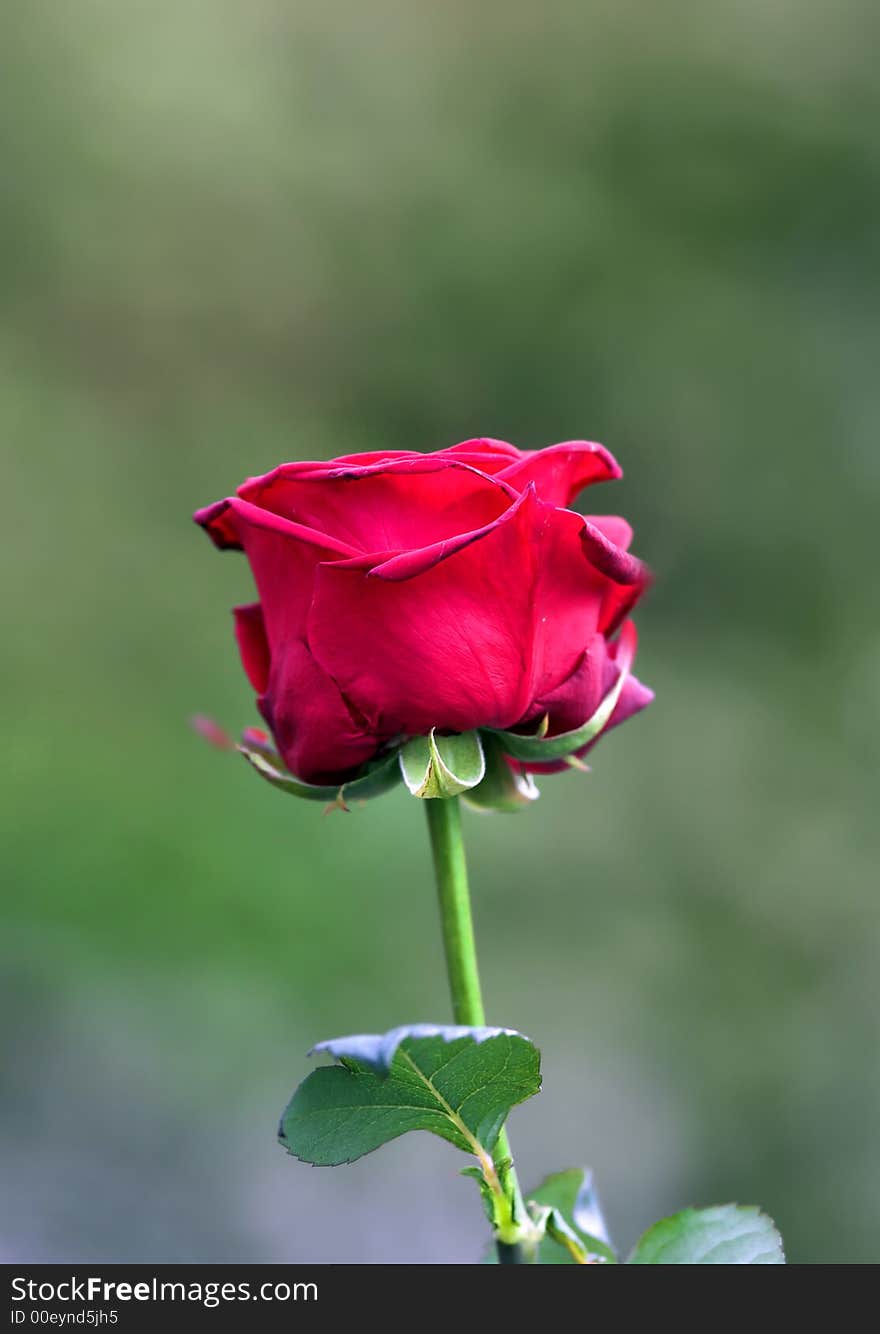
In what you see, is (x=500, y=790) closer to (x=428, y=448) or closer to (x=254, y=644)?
(x=254, y=644)

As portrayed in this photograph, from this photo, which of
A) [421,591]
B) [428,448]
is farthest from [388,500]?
[428,448]

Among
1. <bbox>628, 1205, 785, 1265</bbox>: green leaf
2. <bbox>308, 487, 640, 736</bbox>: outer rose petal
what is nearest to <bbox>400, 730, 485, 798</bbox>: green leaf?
<bbox>308, 487, 640, 736</bbox>: outer rose petal

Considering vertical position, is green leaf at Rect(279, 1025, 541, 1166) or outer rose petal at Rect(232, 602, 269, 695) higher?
outer rose petal at Rect(232, 602, 269, 695)

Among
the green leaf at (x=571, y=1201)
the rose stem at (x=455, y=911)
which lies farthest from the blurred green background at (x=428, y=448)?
the rose stem at (x=455, y=911)

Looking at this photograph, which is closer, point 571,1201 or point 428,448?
point 571,1201

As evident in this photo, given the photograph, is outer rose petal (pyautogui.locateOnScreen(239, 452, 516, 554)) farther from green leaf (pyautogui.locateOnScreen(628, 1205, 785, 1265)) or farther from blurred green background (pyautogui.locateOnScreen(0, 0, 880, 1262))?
blurred green background (pyautogui.locateOnScreen(0, 0, 880, 1262))

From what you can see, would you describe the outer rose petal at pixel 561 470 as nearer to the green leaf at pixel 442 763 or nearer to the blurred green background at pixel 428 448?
the green leaf at pixel 442 763
